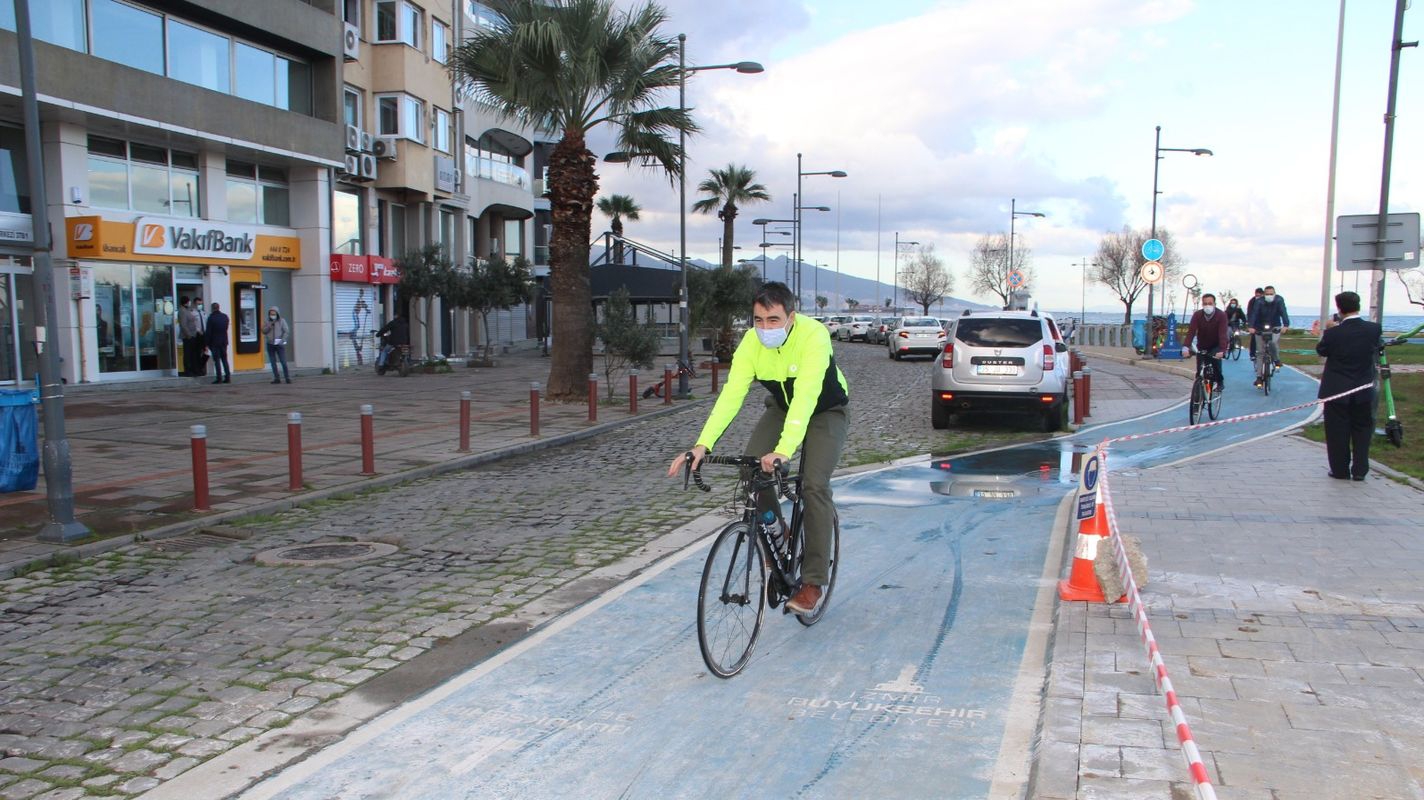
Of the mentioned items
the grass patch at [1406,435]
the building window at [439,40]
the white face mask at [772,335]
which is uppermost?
the building window at [439,40]

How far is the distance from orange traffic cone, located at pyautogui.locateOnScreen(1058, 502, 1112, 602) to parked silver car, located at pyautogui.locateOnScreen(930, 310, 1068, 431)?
29.5ft

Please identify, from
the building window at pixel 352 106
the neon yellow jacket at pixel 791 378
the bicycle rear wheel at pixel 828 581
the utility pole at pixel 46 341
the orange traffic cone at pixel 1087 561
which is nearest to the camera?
the neon yellow jacket at pixel 791 378

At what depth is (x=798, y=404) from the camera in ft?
16.5

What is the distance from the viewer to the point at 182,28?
930 inches

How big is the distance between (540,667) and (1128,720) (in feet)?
8.60

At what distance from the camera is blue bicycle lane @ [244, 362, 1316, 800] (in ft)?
12.7

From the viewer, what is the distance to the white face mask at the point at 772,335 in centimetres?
514

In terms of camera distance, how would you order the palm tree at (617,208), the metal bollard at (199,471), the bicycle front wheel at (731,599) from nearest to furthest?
the bicycle front wheel at (731,599)
the metal bollard at (199,471)
the palm tree at (617,208)

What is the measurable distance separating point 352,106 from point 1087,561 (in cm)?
2956

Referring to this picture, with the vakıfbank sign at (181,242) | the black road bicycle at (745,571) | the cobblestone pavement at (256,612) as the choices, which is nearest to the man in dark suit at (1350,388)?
the cobblestone pavement at (256,612)

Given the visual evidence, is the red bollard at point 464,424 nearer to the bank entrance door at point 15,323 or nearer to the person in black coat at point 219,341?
the bank entrance door at point 15,323

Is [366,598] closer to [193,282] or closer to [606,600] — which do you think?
[606,600]

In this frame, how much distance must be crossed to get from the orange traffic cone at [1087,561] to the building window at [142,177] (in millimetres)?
22256

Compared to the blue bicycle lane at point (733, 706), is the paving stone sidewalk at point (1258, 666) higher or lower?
higher
